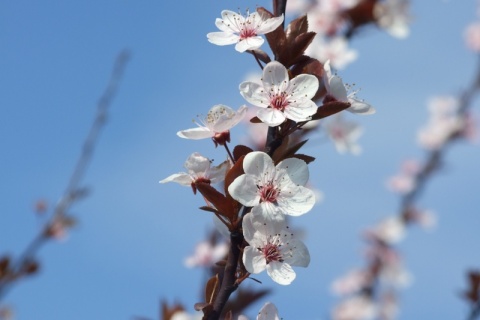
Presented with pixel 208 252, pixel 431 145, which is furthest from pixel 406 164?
pixel 208 252

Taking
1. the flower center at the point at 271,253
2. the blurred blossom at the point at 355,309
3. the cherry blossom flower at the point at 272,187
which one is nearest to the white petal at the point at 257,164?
the cherry blossom flower at the point at 272,187

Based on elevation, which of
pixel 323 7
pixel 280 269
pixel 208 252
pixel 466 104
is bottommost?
pixel 280 269

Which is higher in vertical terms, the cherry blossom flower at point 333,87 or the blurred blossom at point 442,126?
the blurred blossom at point 442,126

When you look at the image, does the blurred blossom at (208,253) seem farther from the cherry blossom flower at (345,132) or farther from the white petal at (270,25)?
the white petal at (270,25)

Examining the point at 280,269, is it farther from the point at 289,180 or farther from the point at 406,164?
the point at 406,164

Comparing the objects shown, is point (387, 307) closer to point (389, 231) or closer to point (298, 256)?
point (389, 231)

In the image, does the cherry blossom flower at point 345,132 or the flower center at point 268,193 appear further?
the cherry blossom flower at point 345,132
